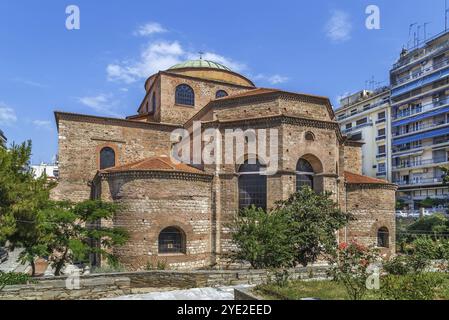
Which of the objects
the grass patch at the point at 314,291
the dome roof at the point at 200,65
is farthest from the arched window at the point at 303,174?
the dome roof at the point at 200,65

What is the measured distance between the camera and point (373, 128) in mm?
53938

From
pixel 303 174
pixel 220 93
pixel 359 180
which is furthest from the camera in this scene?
pixel 220 93

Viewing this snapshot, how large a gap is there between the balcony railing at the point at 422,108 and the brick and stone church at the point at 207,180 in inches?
1135

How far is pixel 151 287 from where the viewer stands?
10648 mm

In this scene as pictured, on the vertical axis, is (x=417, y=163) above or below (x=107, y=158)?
above

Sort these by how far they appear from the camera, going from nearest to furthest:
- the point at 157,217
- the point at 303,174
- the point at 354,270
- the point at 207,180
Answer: the point at 354,270 < the point at 157,217 < the point at 207,180 < the point at 303,174

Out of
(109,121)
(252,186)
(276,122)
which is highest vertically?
(109,121)

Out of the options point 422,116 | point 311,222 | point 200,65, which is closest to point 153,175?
point 311,222

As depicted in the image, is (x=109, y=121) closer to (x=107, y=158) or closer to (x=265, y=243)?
(x=107, y=158)

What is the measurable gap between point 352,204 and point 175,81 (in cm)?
1542

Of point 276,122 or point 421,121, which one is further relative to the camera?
point 421,121

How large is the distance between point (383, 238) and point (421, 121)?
31.5 meters

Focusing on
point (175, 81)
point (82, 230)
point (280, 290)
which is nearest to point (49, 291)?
point (82, 230)

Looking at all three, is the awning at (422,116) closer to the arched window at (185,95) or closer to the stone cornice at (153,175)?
the arched window at (185,95)
